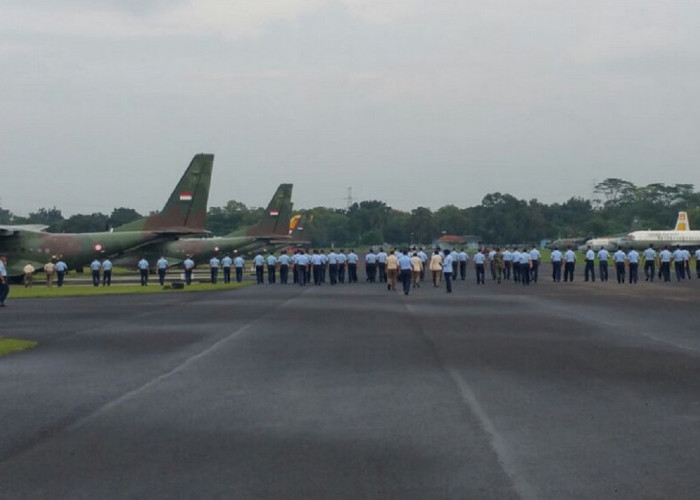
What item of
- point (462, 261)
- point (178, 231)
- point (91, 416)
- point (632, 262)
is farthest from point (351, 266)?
point (91, 416)

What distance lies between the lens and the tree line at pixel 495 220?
17400 cm

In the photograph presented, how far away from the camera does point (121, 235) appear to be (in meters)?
52.8

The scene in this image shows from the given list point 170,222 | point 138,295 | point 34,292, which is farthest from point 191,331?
point 170,222

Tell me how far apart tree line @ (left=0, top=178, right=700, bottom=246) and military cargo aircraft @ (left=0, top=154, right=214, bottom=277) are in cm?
11313

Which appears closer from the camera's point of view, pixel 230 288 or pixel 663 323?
pixel 663 323

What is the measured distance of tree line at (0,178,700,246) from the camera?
174000mm

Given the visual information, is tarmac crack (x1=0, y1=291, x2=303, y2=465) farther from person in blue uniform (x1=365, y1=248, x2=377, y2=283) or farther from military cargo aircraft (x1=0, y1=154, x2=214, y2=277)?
military cargo aircraft (x1=0, y1=154, x2=214, y2=277)

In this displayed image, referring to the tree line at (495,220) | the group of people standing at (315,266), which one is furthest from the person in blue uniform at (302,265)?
the tree line at (495,220)

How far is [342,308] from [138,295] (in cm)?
1231

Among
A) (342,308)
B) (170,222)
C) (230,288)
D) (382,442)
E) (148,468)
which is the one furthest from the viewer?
(170,222)

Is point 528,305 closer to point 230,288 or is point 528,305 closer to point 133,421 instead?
→ point 230,288

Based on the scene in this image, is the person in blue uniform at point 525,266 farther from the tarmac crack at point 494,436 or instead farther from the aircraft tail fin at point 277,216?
the aircraft tail fin at point 277,216

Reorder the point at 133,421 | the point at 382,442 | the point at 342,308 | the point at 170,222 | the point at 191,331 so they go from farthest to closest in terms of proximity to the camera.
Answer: the point at 170,222, the point at 342,308, the point at 191,331, the point at 133,421, the point at 382,442

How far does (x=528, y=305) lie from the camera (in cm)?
2975
